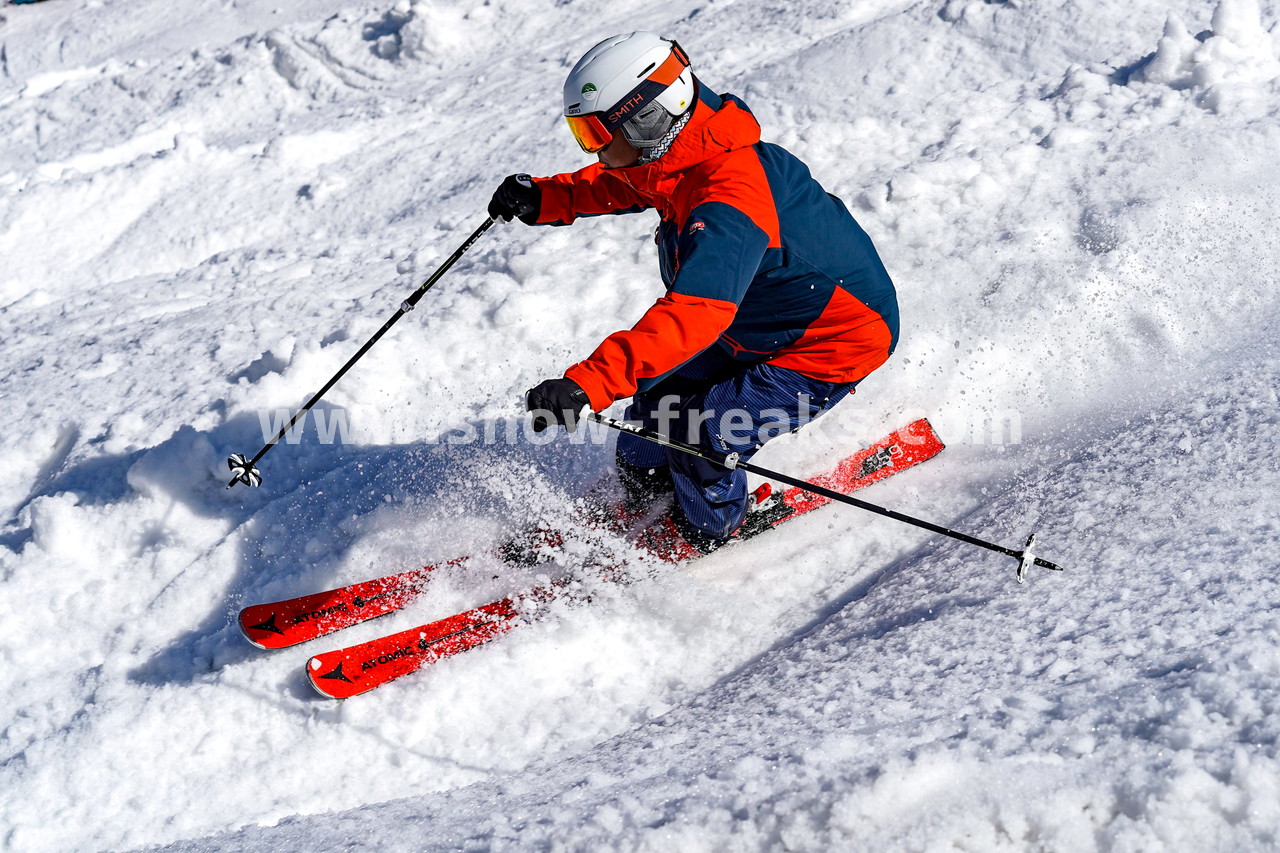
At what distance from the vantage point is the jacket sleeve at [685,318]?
282 cm

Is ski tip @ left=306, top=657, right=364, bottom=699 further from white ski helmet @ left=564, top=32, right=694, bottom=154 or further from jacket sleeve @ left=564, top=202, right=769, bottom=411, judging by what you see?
white ski helmet @ left=564, top=32, right=694, bottom=154

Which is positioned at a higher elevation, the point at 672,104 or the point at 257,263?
the point at 672,104

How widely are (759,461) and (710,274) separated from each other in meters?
2.18

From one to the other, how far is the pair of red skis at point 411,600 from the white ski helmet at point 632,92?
6.63ft

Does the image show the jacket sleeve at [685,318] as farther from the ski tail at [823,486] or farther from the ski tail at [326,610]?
the ski tail at [326,610]

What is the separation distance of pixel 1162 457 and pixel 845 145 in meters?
3.59

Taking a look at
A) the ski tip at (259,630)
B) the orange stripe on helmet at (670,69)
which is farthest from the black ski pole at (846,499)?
the ski tip at (259,630)

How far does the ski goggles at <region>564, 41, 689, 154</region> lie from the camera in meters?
3.00

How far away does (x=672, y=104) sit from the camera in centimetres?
303

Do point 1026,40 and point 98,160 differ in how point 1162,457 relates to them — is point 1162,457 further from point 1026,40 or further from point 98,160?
point 98,160

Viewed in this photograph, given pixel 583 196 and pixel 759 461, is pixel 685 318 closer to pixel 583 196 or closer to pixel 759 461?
pixel 583 196

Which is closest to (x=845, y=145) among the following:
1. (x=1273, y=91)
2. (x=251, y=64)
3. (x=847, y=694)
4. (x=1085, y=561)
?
(x=1273, y=91)

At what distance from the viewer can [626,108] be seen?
302cm

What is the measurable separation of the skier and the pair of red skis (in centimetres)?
34
